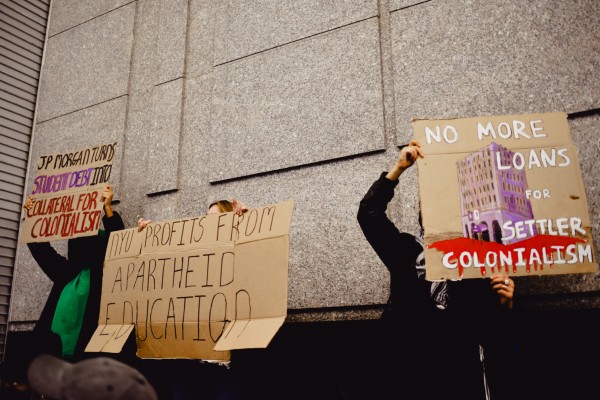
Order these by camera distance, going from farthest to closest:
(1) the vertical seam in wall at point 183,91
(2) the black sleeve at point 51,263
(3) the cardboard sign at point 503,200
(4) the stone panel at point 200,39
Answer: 1. (4) the stone panel at point 200,39
2. (1) the vertical seam in wall at point 183,91
3. (2) the black sleeve at point 51,263
4. (3) the cardboard sign at point 503,200

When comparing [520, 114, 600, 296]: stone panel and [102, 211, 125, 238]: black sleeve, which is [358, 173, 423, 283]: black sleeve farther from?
[102, 211, 125, 238]: black sleeve

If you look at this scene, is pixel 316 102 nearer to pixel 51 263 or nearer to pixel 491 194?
pixel 491 194

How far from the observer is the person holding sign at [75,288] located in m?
3.29

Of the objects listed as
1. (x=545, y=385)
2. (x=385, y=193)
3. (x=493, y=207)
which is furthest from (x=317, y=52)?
(x=545, y=385)

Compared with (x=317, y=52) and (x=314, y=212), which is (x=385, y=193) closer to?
(x=314, y=212)

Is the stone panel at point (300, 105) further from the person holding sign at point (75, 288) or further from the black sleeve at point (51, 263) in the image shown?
the black sleeve at point (51, 263)

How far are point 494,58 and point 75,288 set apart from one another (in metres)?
2.87

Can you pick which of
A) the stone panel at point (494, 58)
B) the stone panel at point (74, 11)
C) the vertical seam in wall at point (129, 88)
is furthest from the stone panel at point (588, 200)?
the stone panel at point (74, 11)

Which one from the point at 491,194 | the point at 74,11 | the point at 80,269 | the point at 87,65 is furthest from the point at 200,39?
the point at 491,194

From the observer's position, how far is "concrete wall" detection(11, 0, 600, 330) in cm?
294

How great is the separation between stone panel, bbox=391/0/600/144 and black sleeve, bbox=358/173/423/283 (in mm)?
772

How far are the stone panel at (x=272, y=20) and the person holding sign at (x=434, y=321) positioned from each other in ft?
5.14

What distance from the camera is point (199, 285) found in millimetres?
2746

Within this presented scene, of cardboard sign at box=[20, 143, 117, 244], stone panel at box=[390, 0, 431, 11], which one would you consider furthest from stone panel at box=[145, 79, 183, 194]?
stone panel at box=[390, 0, 431, 11]
